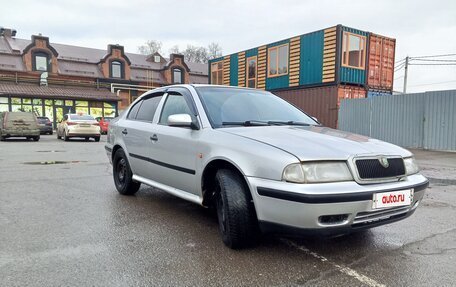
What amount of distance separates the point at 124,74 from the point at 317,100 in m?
22.8

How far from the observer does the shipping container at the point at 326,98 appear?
16250 mm

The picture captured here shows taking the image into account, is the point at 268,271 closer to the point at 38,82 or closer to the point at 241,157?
the point at 241,157

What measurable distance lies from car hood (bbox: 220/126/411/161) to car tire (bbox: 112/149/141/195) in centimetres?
231

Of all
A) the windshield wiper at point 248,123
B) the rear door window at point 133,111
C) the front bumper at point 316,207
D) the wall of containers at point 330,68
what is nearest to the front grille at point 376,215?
the front bumper at point 316,207

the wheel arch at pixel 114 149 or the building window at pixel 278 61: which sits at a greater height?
the building window at pixel 278 61

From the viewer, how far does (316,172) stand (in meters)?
2.69

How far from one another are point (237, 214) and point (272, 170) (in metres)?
0.51

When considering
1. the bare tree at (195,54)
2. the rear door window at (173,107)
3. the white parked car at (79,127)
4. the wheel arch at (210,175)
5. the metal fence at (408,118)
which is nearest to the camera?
the wheel arch at (210,175)

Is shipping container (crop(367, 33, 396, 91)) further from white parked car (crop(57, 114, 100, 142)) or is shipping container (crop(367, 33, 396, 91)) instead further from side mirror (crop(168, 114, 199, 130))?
side mirror (crop(168, 114, 199, 130))

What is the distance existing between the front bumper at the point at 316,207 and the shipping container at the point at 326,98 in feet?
46.0

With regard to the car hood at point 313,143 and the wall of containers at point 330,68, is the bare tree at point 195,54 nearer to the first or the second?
→ the wall of containers at point 330,68

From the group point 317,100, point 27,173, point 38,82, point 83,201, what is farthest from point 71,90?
point 83,201

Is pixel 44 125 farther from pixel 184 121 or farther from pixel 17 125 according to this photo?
pixel 184 121

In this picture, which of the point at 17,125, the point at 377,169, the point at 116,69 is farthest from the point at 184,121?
the point at 116,69
